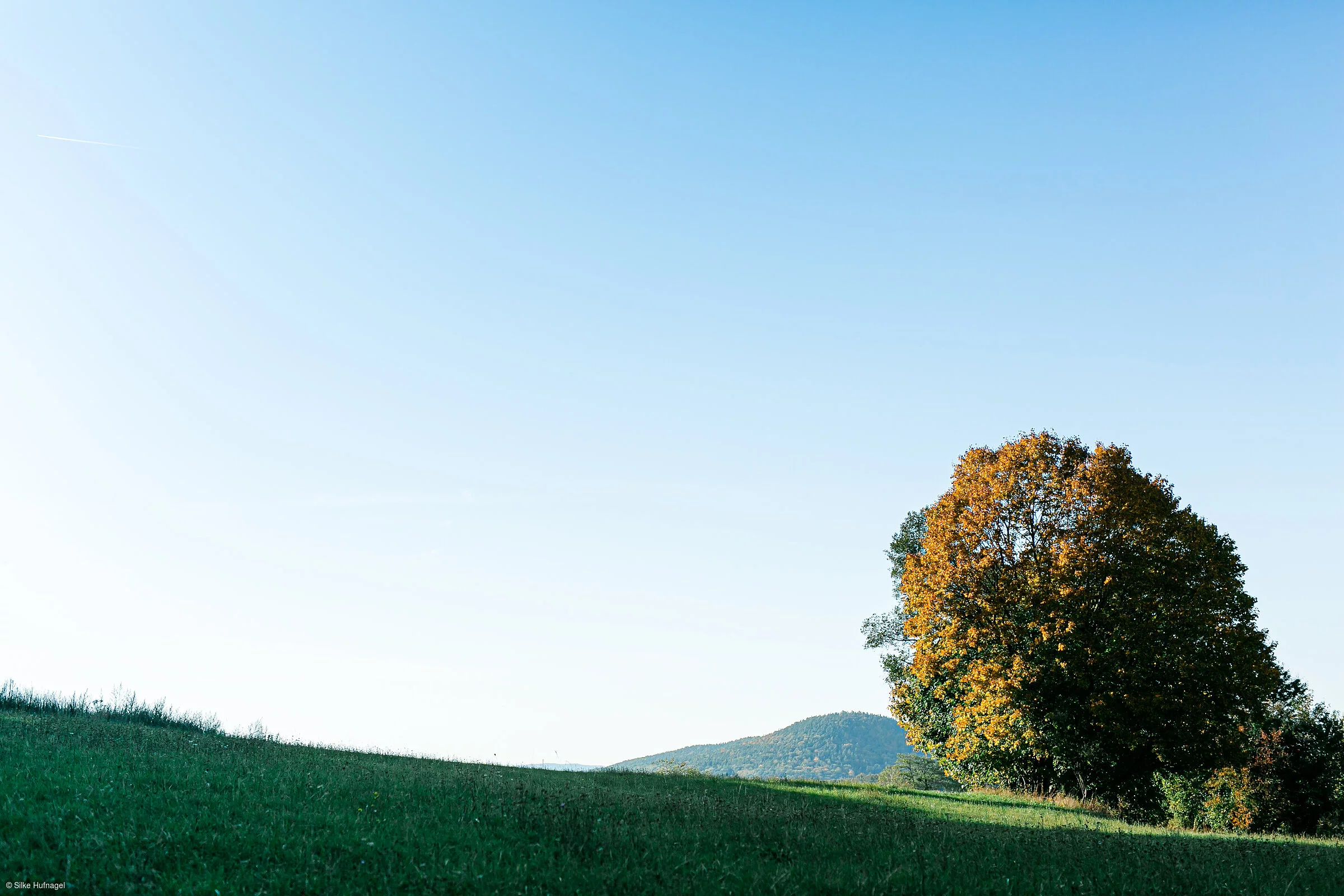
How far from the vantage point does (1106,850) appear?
15586 mm

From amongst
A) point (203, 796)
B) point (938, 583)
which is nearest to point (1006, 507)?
point (938, 583)

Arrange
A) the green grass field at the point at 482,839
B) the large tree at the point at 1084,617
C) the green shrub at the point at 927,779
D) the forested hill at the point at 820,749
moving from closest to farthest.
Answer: the green grass field at the point at 482,839 < the large tree at the point at 1084,617 < the green shrub at the point at 927,779 < the forested hill at the point at 820,749

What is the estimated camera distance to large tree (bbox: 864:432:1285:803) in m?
27.6

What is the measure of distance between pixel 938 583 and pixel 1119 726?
285 inches

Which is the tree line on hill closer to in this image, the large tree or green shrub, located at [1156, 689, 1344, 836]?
the large tree

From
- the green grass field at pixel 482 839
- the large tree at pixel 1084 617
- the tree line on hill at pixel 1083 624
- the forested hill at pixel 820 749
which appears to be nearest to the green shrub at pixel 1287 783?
the tree line on hill at pixel 1083 624

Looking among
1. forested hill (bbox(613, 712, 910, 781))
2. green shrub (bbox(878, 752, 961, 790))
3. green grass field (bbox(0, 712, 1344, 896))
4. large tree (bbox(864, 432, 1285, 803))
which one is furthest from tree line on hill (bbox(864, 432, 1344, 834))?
forested hill (bbox(613, 712, 910, 781))

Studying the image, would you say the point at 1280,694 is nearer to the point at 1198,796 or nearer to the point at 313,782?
the point at 1198,796

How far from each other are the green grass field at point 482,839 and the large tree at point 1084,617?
27.4 ft

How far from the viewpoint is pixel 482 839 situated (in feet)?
41.8

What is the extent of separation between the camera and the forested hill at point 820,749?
510 feet

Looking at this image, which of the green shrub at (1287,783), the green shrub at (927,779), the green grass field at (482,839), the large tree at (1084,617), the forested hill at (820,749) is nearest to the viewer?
the green grass field at (482,839)

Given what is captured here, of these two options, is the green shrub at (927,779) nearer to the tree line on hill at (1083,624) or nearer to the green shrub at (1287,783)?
the green shrub at (1287,783)

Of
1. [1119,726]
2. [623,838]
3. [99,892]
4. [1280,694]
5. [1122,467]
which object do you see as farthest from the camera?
[1280,694]
